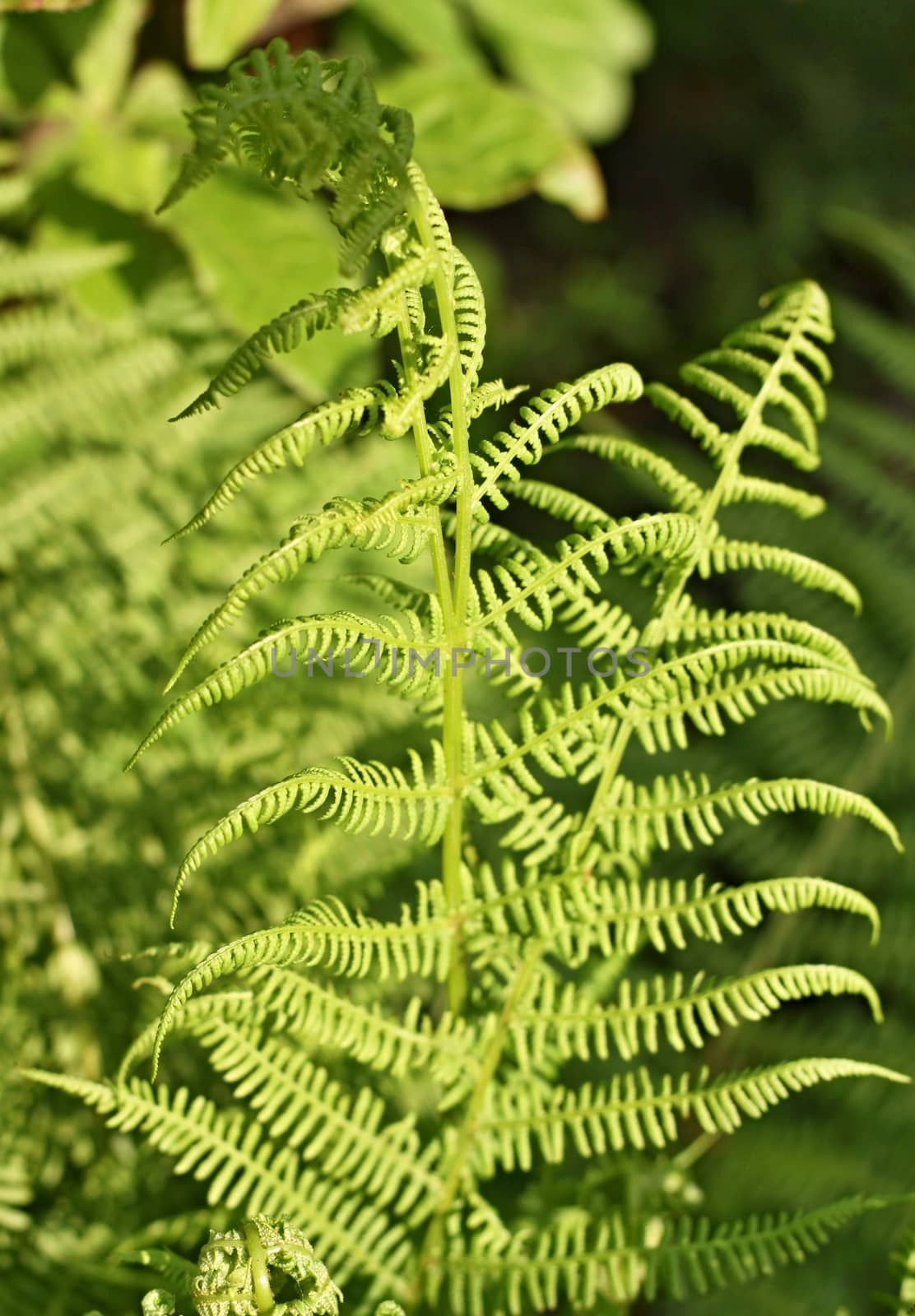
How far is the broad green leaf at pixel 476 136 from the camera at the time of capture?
1.69 meters

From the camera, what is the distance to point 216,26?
156cm

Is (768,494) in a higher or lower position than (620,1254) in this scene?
higher

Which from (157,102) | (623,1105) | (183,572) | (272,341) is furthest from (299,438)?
(157,102)

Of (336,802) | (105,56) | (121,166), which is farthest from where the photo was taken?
(105,56)

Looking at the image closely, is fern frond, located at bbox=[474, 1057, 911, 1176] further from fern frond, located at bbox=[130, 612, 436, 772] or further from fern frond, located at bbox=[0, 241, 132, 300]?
fern frond, located at bbox=[0, 241, 132, 300]

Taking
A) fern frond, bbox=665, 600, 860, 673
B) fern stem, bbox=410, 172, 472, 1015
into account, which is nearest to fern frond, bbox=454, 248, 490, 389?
fern stem, bbox=410, 172, 472, 1015

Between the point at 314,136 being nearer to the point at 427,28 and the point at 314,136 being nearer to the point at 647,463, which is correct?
the point at 647,463

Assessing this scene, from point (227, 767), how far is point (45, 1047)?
370mm

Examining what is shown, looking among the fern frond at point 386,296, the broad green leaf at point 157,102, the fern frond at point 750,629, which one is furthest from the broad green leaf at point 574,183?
the fern frond at point 386,296

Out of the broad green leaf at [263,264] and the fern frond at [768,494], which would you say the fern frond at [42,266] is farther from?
the fern frond at [768,494]

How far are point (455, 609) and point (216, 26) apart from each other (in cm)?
110

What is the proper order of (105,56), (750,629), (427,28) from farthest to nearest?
1. (427,28)
2. (105,56)
3. (750,629)

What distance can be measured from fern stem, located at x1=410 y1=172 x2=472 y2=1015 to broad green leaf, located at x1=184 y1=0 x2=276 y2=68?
37.9 inches

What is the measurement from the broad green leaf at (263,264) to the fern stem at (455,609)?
0.76 meters
